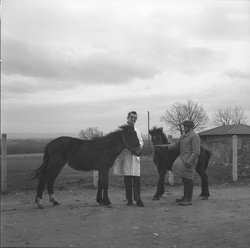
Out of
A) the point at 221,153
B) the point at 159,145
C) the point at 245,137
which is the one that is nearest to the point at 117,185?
the point at 159,145

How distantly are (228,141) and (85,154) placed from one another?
11.2 metres

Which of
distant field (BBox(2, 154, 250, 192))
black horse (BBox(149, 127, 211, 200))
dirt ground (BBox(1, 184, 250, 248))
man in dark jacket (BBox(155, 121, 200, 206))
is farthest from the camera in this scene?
distant field (BBox(2, 154, 250, 192))

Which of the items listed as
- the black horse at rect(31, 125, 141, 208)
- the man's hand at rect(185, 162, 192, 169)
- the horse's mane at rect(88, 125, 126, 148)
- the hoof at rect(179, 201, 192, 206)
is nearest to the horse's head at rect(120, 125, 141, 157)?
the black horse at rect(31, 125, 141, 208)

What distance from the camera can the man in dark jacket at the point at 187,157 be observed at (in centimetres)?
620

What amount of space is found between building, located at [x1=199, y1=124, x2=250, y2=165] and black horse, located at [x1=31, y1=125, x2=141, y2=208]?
6.64 m

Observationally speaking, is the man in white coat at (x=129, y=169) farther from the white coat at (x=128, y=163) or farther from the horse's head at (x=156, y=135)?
the horse's head at (x=156, y=135)

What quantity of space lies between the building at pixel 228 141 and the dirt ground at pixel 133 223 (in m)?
5.00

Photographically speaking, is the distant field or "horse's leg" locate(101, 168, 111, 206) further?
the distant field

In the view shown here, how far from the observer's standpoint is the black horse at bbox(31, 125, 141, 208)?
515cm

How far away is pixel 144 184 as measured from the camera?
876 cm

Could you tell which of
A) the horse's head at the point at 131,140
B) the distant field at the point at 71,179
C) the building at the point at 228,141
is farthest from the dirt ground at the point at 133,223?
the building at the point at 228,141

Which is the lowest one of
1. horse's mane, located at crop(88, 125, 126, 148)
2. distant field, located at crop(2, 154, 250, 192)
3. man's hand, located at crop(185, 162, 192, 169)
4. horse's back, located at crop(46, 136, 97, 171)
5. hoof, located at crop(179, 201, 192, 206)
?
hoof, located at crop(179, 201, 192, 206)

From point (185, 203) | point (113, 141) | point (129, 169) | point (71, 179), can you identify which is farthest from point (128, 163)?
point (71, 179)

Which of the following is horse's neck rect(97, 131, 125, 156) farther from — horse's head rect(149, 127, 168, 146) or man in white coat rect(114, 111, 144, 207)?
horse's head rect(149, 127, 168, 146)
